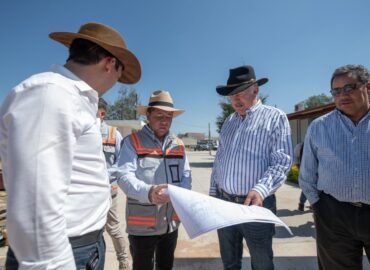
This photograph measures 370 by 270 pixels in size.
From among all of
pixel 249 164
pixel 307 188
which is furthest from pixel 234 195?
pixel 307 188

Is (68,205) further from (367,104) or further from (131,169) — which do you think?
(367,104)

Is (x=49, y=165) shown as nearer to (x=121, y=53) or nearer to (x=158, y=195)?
(x=121, y=53)

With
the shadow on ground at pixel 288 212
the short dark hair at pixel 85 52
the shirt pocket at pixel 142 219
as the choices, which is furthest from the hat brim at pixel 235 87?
the shadow on ground at pixel 288 212

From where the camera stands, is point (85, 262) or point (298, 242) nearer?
point (85, 262)

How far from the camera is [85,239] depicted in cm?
127

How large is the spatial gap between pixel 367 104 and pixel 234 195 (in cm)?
129

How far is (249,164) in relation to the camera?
224cm

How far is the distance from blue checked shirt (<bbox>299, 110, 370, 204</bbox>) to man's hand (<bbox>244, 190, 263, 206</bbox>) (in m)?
0.60

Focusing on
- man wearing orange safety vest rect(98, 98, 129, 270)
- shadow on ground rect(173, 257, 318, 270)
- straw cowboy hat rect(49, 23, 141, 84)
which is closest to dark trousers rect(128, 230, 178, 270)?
man wearing orange safety vest rect(98, 98, 129, 270)

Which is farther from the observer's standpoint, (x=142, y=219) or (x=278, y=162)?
(x=142, y=219)

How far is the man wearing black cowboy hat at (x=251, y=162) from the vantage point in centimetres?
212

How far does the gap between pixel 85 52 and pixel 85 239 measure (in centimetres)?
89

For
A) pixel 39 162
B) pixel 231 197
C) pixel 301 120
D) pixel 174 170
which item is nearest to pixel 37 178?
Answer: pixel 39 162

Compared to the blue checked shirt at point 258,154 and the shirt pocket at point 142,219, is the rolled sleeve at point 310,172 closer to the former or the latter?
the blue checked shirt at point 258,154
